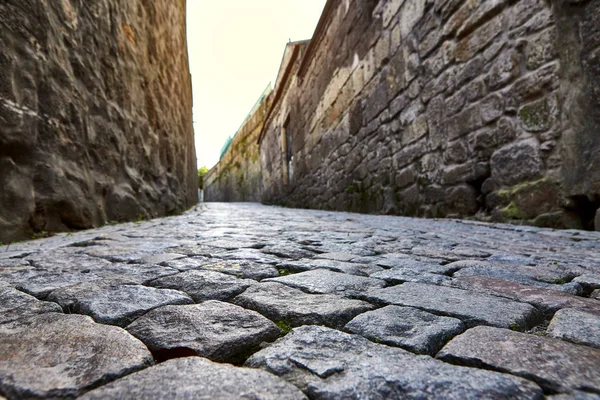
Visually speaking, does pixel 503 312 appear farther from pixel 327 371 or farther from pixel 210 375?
pixel 210 375

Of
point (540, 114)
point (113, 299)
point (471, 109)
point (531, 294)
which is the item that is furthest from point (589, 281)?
point (471, 109)

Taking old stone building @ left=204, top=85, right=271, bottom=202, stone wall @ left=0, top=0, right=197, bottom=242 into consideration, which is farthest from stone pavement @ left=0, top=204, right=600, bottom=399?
old stone building @ left=204, top=85, right=271, bottom=202

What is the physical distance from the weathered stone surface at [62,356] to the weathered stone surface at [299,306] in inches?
12.3

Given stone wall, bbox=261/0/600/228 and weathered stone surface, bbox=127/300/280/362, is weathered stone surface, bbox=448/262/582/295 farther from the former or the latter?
stone wall, bbox=261/0/600/228

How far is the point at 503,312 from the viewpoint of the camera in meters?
0.93

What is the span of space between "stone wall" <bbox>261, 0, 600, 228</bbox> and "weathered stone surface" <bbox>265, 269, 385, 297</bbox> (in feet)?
5.96

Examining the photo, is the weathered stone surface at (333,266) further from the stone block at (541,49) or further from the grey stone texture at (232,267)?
the stone block at (541,49)

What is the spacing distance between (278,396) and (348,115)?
5.71m

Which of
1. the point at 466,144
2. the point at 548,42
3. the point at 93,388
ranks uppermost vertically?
the point at 548,42

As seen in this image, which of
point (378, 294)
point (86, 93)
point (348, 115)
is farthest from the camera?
point (348, 115)

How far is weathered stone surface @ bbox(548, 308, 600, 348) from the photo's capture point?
78cm

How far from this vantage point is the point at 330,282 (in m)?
1.23

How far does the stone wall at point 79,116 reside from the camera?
2.05 meters

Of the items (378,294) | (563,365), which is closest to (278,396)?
(563,365)
